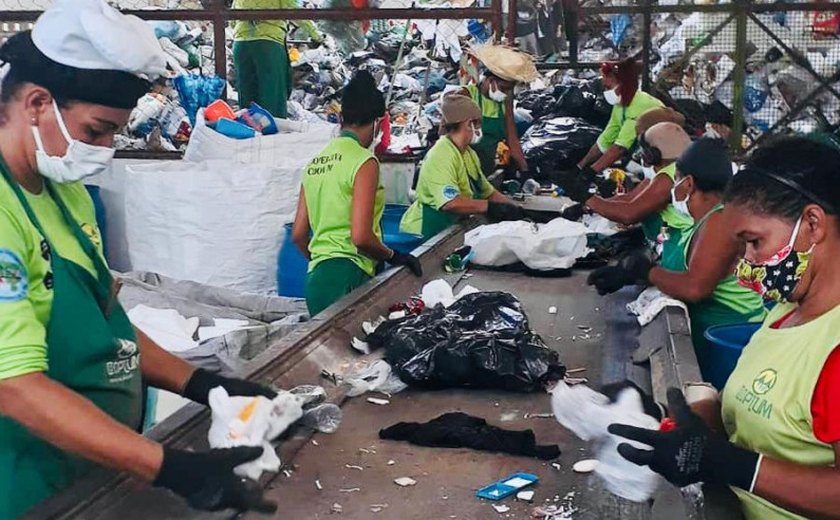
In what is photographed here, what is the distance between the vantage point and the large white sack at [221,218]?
6199 millimetres

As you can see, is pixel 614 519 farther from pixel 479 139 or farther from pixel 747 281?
pixel 479 139

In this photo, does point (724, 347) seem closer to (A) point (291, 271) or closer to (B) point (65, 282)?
(B) point (65, 282)

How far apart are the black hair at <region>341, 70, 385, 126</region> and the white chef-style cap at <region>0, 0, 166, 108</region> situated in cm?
227

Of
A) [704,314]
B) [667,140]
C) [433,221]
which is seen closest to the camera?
[704,314]

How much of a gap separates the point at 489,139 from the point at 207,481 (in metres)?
5.79

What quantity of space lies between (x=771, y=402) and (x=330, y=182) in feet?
8.39

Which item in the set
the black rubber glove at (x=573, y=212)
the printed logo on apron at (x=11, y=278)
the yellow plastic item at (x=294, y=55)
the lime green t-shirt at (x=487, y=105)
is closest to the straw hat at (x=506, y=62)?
the lime green t-shirt at (x=487, y=105)

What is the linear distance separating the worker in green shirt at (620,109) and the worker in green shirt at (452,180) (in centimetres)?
196

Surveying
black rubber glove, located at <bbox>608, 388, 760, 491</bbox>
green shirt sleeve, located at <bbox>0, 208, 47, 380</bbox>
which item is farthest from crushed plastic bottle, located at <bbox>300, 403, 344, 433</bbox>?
green shirt sleeve, located at <bbox>0, 208, 47, 380</bbox>

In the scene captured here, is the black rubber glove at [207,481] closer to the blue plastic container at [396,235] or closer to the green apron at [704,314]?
the green apron at [704,314]

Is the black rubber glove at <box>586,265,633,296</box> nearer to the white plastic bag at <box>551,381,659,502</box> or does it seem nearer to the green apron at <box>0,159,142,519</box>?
the white plastic bag at <box>551,381,659,502</box>

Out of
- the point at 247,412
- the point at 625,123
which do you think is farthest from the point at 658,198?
the point at 625,123

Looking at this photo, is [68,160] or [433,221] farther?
[433,221]

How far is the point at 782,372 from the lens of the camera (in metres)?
1.89
